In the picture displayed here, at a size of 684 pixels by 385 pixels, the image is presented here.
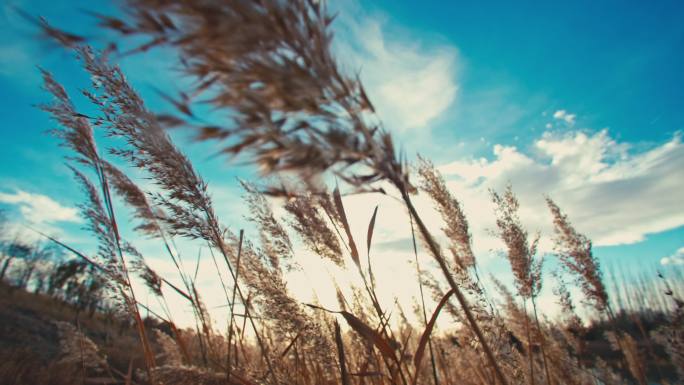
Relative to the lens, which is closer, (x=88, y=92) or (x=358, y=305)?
(x=88, y=92)

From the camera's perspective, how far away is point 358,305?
10.4 feet

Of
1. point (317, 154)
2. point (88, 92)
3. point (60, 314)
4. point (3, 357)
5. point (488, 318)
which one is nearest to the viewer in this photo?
point (317, 154)

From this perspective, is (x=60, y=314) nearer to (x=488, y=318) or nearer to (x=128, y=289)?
(x=128, y=289)

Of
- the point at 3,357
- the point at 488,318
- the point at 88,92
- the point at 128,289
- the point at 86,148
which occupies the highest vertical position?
the point at 86,148

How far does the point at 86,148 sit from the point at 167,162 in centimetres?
190

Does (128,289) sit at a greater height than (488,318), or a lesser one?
greater

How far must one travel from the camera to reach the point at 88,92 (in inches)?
85.4

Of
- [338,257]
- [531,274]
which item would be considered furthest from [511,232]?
[338,257]

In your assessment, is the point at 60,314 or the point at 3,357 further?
the point at 60,314

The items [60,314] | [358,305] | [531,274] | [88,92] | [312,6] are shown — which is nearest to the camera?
[312,6]

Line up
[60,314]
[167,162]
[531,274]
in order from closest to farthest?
[167,162], [531,274], [60,314]

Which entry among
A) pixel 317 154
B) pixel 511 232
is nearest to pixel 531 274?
pixel 511 232

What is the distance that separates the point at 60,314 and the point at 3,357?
28.4 meters

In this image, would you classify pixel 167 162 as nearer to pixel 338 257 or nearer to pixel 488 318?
pixel 338 257
